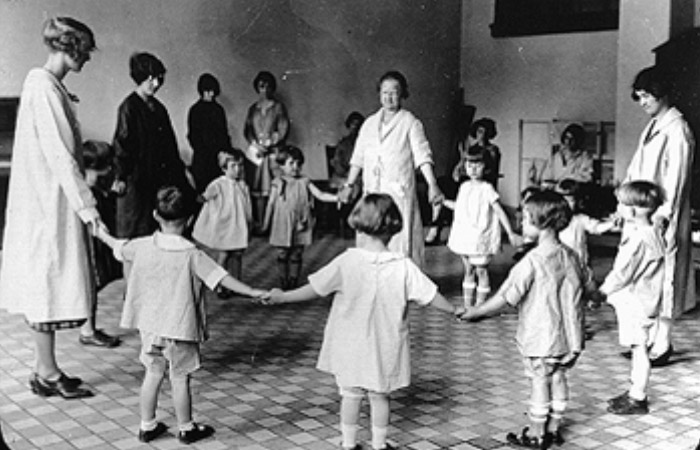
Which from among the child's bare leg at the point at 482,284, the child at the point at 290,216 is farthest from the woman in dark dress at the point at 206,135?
the child's bare leg at the point at 482,284

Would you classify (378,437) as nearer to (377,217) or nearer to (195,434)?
(195,434)

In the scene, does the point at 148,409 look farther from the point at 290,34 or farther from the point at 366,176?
the point at 290,34

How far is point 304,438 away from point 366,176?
114 inches

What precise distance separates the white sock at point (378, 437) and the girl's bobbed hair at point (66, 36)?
235 centimetres

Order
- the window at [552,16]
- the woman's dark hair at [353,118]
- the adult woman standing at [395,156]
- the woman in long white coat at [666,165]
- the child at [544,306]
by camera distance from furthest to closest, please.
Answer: the woman's dark hair at [353,118], the window at [552,16], the adult woman standing at [395,156], the woman in long white coat at [666,165], the child at [544,306]

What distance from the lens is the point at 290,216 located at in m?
7.35

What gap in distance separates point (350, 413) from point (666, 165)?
268cm

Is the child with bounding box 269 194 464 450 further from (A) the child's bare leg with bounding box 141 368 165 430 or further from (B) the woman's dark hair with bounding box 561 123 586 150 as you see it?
(B) the woman's dark hair with bounding box 561 123 586 150

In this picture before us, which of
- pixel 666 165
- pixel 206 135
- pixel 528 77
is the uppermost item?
pixel 528 77

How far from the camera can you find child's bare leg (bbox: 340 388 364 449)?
3766mm

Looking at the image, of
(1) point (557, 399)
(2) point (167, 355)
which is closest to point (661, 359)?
(1) point (557, 399)

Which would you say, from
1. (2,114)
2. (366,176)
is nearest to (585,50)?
(366,176)

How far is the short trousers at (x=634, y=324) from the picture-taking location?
14.7 feet

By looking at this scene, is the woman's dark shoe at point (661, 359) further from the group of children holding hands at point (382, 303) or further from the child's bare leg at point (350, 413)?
the child's bare leg at point (350, 413)
